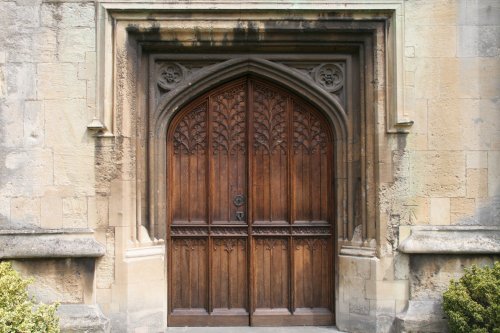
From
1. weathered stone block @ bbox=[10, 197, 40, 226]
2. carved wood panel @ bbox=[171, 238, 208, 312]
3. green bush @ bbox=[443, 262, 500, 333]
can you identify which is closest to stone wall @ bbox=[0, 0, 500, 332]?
weathered stone block @ bbox=[10, 197, 40, 226]

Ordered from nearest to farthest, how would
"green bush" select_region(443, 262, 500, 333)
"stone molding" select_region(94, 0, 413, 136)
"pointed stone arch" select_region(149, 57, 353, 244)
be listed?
"green bush" select_region(443, 262, 500, 333) → "stone molding" select_region(94, 0, 413, 136) → "pointed stone arch" select_region(149, 57, 353, 244)

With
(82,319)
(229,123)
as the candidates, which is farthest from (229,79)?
(82,319)

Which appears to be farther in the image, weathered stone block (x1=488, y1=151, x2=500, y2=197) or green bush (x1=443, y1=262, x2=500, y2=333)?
weathered stone block (x1=488, y1=151, x2=500, y2=197)

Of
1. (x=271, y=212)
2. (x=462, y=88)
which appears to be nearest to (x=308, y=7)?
(x=462, y=88)

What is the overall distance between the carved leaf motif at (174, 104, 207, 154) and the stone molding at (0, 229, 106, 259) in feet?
4.82

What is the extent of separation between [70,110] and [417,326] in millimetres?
4462

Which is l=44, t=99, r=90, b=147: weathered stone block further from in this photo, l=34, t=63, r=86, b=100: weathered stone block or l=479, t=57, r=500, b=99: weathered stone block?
l=479, t=57, r=500, b=99: weathered stone block

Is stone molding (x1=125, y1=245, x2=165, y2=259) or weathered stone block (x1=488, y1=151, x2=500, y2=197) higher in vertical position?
weathered stone block (x1=488, y1=151, x2=500, y2=197)

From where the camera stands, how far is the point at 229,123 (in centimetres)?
606

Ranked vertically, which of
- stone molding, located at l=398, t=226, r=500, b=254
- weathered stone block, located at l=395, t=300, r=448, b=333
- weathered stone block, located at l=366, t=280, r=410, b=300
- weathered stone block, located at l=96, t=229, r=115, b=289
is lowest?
weathered stone block, located at l=395, t=300, r=448, b=333

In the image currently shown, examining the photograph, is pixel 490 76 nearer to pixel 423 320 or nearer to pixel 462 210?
pixel 462 210

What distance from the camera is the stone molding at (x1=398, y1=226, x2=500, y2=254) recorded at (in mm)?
5367

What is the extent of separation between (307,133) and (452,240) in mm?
2046

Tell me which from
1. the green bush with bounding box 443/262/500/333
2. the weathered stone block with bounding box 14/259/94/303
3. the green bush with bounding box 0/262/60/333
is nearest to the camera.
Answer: the green bush with bounding box 0/262/60/333
